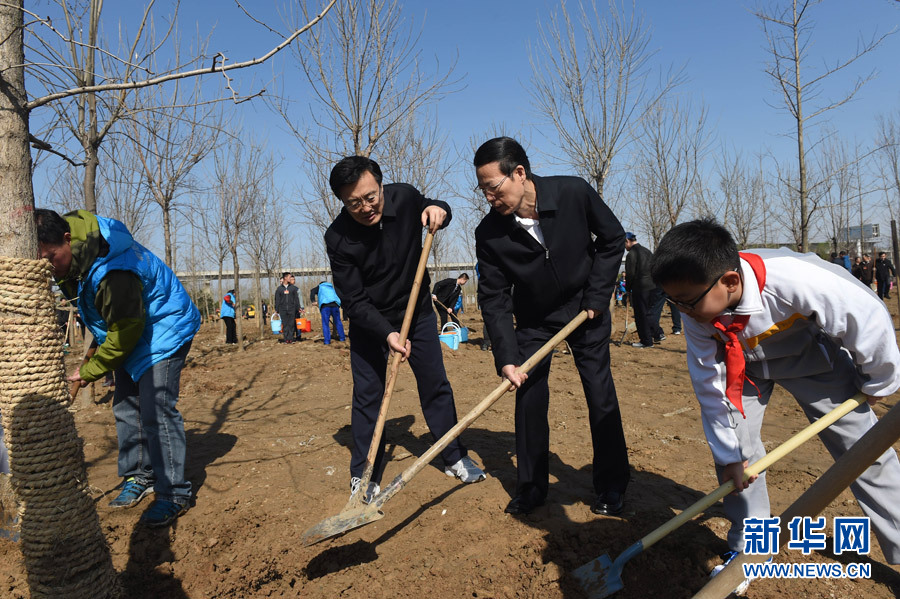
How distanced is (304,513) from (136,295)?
1497 mm

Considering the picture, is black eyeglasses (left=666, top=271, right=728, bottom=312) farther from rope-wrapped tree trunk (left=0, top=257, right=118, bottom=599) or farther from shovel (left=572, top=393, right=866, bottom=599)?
rope-wrapped tree trunk (left=0, top=257, right=118, bottom=599)

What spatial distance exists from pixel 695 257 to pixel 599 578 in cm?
133

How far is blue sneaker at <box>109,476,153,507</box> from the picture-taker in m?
3.36

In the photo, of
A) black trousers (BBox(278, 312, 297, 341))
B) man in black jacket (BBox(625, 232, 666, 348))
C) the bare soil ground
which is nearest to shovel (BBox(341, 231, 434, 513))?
the bare soil ground

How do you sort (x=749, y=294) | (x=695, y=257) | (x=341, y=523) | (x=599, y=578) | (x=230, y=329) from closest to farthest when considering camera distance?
1. (x=695, y=257)
2. (x=749, y=294)
3. (x=599, y=578)
4. (x=341, y=523)
5. (x=230, y=329)

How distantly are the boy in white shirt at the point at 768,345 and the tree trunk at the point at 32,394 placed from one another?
7.67ft

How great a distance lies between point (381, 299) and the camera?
3371 mm

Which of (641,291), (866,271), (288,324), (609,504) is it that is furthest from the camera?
(866,271)

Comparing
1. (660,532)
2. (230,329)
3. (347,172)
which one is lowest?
(230,329)

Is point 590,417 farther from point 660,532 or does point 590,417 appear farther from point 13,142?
point 13,142

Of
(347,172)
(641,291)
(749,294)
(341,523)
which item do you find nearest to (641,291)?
(641,291)

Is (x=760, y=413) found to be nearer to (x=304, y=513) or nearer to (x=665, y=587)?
(x=665, y=587)

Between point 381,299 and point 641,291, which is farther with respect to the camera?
point 641,291

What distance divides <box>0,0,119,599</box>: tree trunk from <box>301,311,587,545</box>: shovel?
35.7 inches
